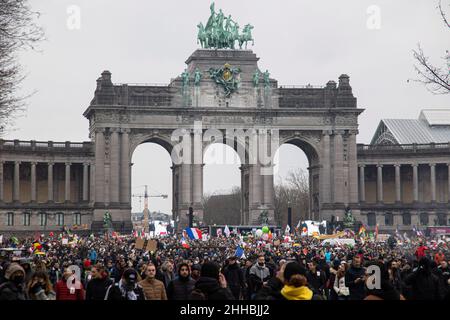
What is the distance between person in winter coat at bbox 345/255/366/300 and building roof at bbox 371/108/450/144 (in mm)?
128721

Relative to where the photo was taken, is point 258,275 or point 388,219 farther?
point 388,219

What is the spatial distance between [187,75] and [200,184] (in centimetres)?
1275

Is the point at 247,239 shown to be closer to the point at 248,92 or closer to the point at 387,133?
the point at 248,92

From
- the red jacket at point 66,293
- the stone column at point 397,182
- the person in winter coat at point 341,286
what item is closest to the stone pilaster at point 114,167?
the stone column at point 397,182

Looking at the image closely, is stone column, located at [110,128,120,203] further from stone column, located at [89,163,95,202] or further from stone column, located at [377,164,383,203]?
stone column, located at [377,164,383,203]

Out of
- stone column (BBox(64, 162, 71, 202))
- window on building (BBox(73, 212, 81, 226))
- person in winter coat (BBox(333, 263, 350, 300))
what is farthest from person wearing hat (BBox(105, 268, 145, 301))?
window on building (BBox(73, 212, 81, 226))

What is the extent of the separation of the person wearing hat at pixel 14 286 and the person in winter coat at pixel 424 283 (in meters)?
8.84

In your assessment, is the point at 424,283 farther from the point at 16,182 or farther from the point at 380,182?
the point at 380,182

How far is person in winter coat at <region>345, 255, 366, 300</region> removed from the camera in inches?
934

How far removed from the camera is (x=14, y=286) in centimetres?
1841

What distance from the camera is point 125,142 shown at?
4596 inches

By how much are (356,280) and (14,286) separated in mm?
8768

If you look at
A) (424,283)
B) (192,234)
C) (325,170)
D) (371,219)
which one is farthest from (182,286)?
(371,219)
